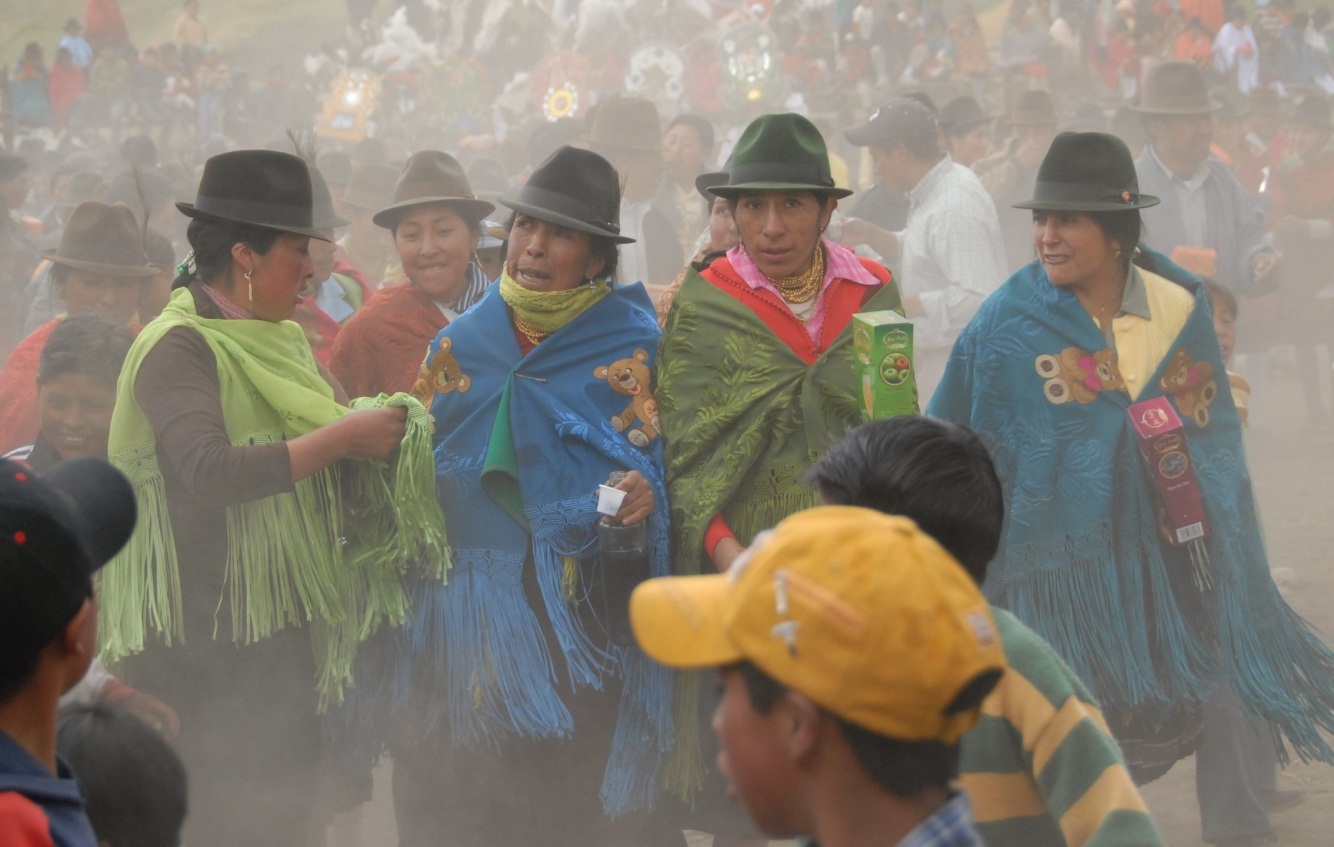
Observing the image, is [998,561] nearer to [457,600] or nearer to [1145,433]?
[1145,433]

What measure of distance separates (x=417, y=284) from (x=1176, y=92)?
5204 mm

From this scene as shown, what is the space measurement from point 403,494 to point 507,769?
0.81 metres

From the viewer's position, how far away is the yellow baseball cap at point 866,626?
1.37 metres

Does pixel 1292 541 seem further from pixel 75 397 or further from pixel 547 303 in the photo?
pixel 75 397

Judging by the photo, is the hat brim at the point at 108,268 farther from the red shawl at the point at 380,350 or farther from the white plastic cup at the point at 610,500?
the white plastic cup at the point at 610,500

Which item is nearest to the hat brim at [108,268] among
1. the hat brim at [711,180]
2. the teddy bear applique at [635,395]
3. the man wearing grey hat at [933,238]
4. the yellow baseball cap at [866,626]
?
the hat brim at [711,180]

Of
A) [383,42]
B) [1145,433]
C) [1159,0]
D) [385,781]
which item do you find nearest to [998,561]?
[1145,433]

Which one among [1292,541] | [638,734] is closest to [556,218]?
[638,734]

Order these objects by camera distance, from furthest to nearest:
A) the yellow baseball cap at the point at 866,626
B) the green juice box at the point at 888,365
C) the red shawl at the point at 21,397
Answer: the red shawl at the point at 21,397, the green juice box at the point at 888,365, the yellow baseball cap at the point at 866,626

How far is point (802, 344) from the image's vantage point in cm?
360

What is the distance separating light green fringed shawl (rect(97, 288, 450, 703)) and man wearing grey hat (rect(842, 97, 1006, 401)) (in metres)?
3.73

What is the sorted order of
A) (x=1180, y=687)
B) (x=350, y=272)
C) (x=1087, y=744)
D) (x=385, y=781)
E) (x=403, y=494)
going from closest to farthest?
(x=1087, y=744), (x=403, y=494), (x=1180, y=687), (x=385, y=781), (x=350, y=272)

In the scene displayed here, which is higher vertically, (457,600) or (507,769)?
(457,600)

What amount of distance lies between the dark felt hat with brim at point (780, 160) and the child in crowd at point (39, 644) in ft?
7.39
